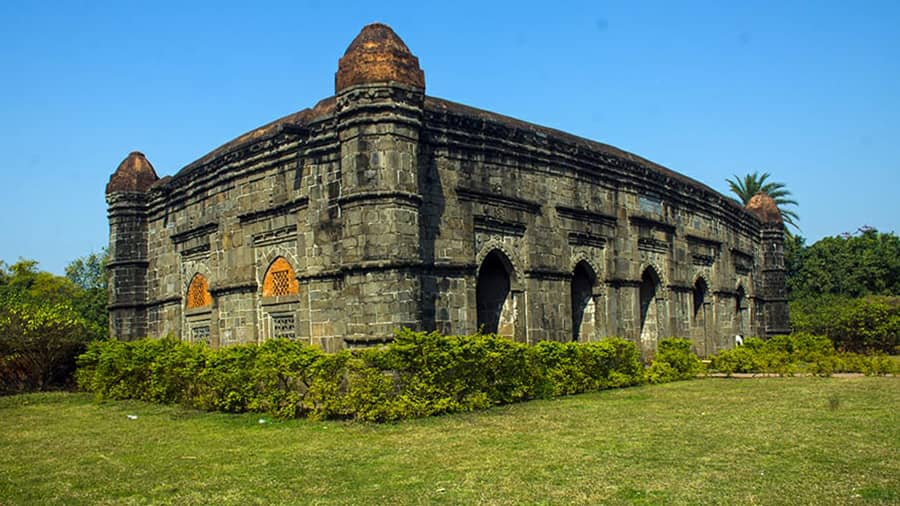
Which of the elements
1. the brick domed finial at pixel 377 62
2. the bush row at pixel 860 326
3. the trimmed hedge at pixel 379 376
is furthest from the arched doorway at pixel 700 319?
the brick domed finial at pixel 377 62

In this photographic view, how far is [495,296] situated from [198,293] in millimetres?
5985

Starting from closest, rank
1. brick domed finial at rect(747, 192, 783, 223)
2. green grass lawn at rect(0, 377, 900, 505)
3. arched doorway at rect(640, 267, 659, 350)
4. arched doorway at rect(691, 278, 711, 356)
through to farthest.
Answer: green grass lawn at rect(0, 377, 900, 505) < arched doorway at rect(640, 267, 659, 350) < arched doorway at rect(691, 278, 711, 356) < brick domed finial at rect(747, 192, 783, 223)

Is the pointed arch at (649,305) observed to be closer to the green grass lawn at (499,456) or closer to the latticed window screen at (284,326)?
the green grass lawn at (499,456)

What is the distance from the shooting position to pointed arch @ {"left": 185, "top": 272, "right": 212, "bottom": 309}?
14961 millimetres

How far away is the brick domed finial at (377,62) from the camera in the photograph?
34.4 feet

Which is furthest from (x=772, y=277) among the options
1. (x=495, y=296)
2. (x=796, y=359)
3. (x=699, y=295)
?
(x=495, y=296)

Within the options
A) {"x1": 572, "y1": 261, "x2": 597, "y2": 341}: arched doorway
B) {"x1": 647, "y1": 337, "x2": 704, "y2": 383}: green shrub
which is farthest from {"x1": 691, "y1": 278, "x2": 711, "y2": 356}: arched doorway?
{"x1": 572, "y1": 261, "x2": 597, "y2": 341}: arched doorway

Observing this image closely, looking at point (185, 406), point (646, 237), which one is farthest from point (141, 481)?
point (646, 237)

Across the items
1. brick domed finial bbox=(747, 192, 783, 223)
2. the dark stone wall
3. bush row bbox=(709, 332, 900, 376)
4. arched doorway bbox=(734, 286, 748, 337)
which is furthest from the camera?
brick domed finial bbox=(747, 192, 783, 223)

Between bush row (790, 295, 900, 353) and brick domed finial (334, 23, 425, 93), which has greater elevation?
brick domed finial (334, 23, 425, 93)

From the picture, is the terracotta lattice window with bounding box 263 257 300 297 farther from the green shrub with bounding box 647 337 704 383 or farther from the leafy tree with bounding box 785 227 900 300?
the leafy tree with bounding box 785 227 900 300

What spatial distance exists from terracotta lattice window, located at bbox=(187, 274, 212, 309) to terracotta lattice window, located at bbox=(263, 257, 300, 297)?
234 centimetres

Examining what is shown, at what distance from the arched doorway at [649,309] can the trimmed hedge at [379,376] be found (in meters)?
4.41

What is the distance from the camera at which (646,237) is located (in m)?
16.2
